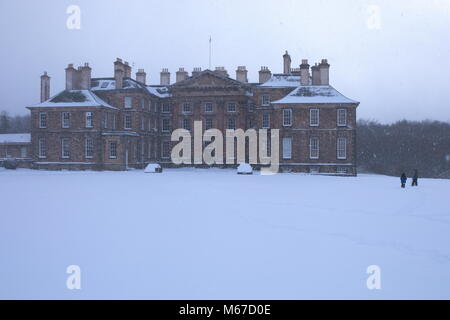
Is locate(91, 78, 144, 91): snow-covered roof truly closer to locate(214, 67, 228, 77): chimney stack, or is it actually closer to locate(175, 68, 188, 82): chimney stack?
locate(175, 68, 188, 82): chimney stack

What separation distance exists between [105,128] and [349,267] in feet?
139

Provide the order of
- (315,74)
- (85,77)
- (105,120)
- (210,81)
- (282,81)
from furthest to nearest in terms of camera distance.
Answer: (210,81) → (85,77) → (282,81) → (105,120) → (315,74)

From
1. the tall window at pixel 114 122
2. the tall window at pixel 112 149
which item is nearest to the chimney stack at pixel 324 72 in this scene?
the tall window at pixel 112 149

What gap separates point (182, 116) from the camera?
50906 mm

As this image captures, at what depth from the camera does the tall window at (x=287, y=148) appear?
43219mm

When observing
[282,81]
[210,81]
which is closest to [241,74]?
[210,81]

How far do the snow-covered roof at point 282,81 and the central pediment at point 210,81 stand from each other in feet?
10.7

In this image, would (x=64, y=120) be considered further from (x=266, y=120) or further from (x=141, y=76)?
(x=266, y=120)

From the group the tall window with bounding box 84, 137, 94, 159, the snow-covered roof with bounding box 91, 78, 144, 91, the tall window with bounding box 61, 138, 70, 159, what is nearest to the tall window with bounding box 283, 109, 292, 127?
the snow-covered roof with bounding box 91, 78, 144, 91

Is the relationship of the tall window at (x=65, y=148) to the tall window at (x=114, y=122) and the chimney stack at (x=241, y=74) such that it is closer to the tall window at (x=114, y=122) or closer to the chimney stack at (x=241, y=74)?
the tall window at (x=114, y=122)

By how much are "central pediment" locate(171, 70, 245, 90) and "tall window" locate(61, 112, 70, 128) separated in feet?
40.6

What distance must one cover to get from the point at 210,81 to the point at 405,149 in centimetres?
5321
